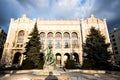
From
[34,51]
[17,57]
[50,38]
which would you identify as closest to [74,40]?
[50,38]

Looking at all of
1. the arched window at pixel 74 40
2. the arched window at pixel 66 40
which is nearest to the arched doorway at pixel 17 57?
the arched window at pixel 66 40

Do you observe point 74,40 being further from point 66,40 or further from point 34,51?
point 34,51

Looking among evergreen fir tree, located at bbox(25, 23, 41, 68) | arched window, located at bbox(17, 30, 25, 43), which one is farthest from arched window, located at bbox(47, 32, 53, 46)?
evergreen fir tree, located at bbox(25, 23, 41, 68)

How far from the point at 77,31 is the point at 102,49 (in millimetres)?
20683

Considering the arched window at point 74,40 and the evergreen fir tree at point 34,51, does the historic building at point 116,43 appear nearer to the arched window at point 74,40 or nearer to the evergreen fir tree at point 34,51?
the arched window at point 74,40

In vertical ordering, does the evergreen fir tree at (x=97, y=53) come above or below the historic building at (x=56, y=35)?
below

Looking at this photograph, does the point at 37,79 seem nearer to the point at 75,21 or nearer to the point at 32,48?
the point at 32,48

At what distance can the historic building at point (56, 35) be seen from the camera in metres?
37.6

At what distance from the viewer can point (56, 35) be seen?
1586 inches

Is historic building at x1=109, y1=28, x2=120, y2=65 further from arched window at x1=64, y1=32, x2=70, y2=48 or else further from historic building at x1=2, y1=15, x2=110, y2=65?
arched window at x1=64, y1=32, x2=70, y2=48

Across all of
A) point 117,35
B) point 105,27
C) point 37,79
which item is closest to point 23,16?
point 105,27

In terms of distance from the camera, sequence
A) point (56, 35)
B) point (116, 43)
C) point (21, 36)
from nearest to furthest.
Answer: point (21, 36) → point (56, 35) → point (116, 43)

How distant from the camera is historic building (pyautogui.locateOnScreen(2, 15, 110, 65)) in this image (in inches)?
1481

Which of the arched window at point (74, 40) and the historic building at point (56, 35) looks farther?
the arched window at point (74, 40)
